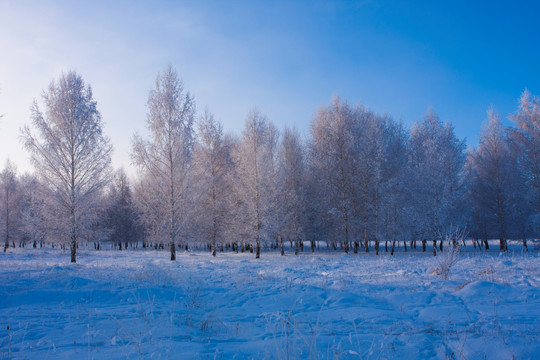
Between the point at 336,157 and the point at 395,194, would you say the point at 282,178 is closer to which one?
the point at 336,157

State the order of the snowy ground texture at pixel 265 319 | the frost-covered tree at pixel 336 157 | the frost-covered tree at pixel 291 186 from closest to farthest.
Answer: the snowy ground texture at pixel 265 319, the frost-covered tree at pixel 291 186, the frost-covered tree at pixel 336 157

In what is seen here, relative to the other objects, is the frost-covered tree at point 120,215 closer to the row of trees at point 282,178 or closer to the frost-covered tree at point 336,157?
the row of trees at point 282,178

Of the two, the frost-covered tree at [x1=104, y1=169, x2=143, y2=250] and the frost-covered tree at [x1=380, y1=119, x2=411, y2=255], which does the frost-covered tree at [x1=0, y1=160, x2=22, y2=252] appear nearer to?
the frost-covered tree at [x1=104, y1=169, x2=143, y2=250]

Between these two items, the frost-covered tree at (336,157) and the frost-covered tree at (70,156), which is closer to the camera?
the frost-covered tree at (70,156)

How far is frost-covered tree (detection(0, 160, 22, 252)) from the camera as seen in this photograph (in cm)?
3230

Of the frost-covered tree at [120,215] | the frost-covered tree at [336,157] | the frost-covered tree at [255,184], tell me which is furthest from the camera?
the frost-covered tree at [120,215]

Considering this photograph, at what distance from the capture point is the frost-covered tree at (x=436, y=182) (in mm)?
22516

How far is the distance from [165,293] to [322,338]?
16.4 feet

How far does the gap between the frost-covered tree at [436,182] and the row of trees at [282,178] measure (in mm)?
98

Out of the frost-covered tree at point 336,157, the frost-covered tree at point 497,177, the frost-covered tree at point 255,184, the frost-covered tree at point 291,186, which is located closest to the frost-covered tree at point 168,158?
the frost-covered tree at point 255,184

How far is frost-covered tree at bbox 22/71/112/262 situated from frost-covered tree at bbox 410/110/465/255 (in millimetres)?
24126

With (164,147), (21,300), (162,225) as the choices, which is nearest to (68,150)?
(164,147)

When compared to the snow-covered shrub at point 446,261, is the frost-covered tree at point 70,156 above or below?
above

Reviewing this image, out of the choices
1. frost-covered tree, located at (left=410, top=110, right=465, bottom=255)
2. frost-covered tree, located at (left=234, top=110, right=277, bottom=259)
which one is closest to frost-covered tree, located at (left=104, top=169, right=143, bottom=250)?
frost-covered tree, located at (left=234, top=110, right=277, bottom=259)
